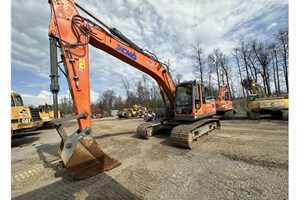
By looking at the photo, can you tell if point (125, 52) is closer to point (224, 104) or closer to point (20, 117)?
point (20, 117)

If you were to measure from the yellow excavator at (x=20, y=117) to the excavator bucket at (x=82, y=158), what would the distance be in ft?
22.0

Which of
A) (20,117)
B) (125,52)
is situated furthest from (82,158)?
(20,117)

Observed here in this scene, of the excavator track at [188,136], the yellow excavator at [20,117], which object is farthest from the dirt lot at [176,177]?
the yellow excavator at [20,117]

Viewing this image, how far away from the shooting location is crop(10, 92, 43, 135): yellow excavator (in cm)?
817

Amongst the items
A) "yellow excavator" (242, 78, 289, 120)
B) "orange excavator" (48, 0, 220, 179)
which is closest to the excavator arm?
"orange excavator" (48, 0, 220, 179)

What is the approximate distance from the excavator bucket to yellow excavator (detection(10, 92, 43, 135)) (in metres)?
6.70

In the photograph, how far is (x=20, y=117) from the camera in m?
8.46

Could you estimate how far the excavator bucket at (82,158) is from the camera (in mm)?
3424

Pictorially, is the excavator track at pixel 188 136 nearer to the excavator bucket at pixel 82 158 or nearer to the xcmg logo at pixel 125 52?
the excavator bucket at pixel 82 158

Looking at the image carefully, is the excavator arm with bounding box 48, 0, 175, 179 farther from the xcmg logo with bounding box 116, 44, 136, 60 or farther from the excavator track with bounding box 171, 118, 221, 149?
the excavator track with bounding box 171, 118, 221, 149

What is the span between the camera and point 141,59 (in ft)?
19.4

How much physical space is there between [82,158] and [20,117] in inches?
288

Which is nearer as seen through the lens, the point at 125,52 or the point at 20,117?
the point at 125,52

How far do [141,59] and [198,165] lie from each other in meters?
4.00
